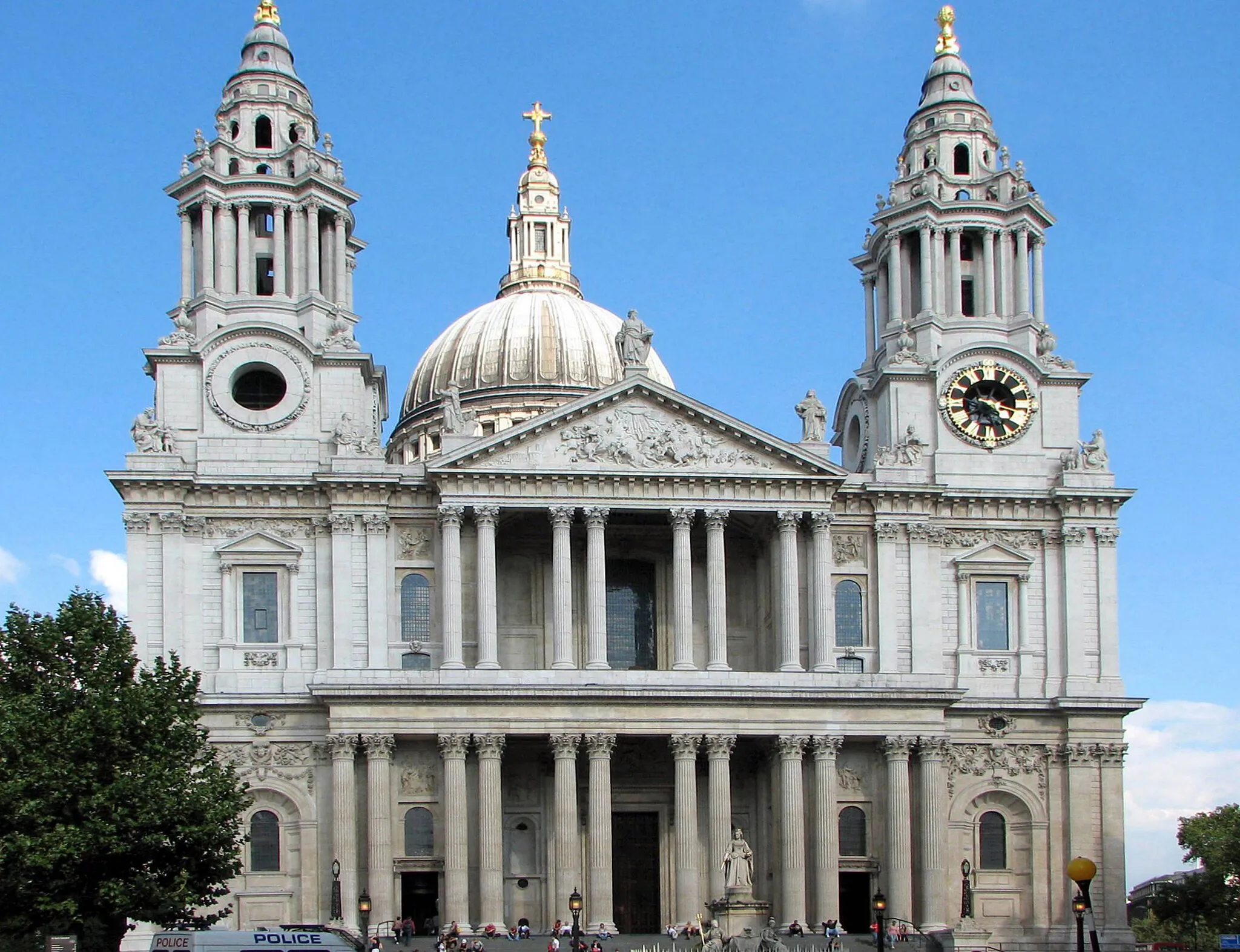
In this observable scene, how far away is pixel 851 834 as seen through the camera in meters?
72.3

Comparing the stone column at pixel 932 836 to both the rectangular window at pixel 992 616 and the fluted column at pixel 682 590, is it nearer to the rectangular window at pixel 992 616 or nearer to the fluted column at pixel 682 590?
the rectangular window at pixel 992 616

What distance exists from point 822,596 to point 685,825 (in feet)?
29.8

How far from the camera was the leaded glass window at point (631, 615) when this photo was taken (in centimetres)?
7538

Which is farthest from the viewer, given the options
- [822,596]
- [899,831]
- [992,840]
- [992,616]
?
[992,616]

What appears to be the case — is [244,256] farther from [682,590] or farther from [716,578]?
[716,578]

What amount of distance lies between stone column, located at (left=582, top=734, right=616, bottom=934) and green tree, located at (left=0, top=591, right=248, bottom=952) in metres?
13.5

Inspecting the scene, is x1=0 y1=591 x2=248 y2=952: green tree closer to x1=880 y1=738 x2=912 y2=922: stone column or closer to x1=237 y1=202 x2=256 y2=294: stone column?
x1=237 y1=202 x2=256 y2=294: stone column

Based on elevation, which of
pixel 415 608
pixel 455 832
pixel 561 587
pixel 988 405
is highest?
pixel 988 405

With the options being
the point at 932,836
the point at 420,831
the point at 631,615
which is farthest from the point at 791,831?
the point at 420,831

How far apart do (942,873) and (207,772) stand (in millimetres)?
25301

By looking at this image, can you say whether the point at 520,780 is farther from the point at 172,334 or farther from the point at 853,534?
the point at 172,334

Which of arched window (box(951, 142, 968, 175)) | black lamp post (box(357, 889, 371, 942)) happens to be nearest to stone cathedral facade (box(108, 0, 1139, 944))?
black lamp post (box(357, 889, 371, 942))

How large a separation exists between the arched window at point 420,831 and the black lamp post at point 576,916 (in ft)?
19.3

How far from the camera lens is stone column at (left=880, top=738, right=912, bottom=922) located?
69875mm
